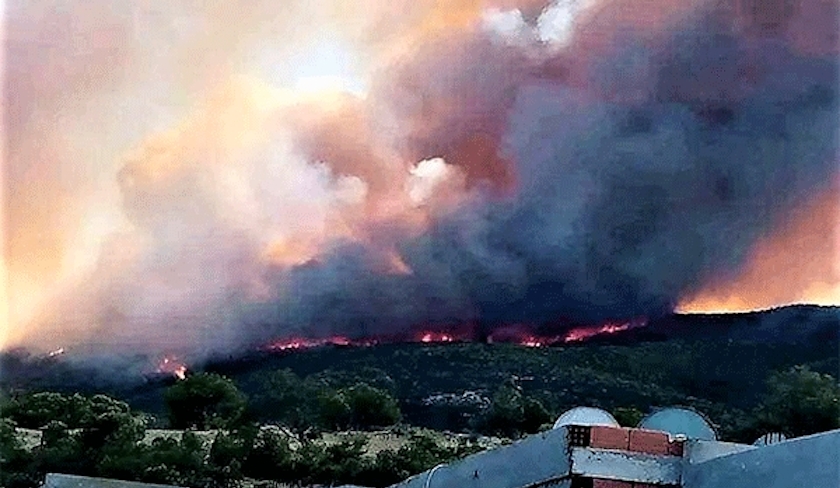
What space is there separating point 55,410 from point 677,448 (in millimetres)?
25605

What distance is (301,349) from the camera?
37094 millimetres

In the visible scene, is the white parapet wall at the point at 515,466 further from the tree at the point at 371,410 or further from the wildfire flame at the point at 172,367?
the wildfire flame at the point at 172,367

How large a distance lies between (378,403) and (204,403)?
169 inches

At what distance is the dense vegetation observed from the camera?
2259 centimetres

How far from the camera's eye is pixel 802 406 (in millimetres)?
20406

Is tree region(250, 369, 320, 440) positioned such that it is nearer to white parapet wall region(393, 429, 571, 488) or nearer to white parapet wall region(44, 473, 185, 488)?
white parapet wall region(44, 473, 185, 488)

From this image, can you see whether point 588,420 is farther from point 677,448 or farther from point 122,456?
point 122,456

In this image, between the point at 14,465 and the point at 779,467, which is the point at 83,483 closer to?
the point at 14,465

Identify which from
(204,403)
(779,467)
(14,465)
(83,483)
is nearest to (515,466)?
(779,467)

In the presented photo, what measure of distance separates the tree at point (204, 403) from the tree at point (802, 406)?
37.5ft

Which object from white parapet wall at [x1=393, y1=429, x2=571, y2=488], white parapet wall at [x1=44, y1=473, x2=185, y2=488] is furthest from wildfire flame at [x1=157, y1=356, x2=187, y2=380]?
white parapet wall at [x1=393, y1=429, x2=571, y2=488]

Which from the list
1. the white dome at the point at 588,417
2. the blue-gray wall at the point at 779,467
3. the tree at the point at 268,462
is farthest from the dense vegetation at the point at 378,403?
the blue-gray wall at the point at 779,467

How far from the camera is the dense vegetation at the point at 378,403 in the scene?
22.6 m

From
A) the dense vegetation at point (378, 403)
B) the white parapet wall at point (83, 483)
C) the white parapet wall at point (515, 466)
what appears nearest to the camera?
the white parapet wall at point (515, 466)
